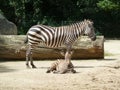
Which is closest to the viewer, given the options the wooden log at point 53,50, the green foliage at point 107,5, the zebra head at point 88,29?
the zebra head at point 88,29

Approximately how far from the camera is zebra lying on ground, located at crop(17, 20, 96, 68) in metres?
16.6

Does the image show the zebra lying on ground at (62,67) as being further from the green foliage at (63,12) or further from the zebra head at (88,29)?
the green foliage at (63,12)

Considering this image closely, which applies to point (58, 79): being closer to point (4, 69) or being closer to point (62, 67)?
point (62, 67)

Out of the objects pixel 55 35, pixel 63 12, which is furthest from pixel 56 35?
pixel 63 12

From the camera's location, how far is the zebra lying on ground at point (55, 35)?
54.6 ft

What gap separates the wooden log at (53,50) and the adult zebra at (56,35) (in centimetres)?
84

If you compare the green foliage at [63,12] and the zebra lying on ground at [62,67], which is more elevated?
the green foliage at [63,12]

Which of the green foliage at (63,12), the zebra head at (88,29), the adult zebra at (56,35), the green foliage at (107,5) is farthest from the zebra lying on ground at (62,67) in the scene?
the green foliage at (107,5)

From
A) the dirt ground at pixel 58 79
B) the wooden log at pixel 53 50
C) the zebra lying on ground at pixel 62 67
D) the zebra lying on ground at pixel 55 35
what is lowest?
the dirt ground at pixel 58 79

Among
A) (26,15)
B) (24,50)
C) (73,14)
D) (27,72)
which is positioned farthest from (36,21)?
(27,72)

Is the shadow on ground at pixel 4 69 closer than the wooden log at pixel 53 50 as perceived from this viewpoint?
Yes

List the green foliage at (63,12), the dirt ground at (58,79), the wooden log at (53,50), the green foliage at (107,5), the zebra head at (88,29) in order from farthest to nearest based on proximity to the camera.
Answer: the green foliage at (63,12), the green foliage at (107,5), the wooden log at (53,50), the zebra head at (88,29), the dirt ground at (58,79)

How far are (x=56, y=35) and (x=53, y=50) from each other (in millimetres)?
1257

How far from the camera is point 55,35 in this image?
16938 millimetres
